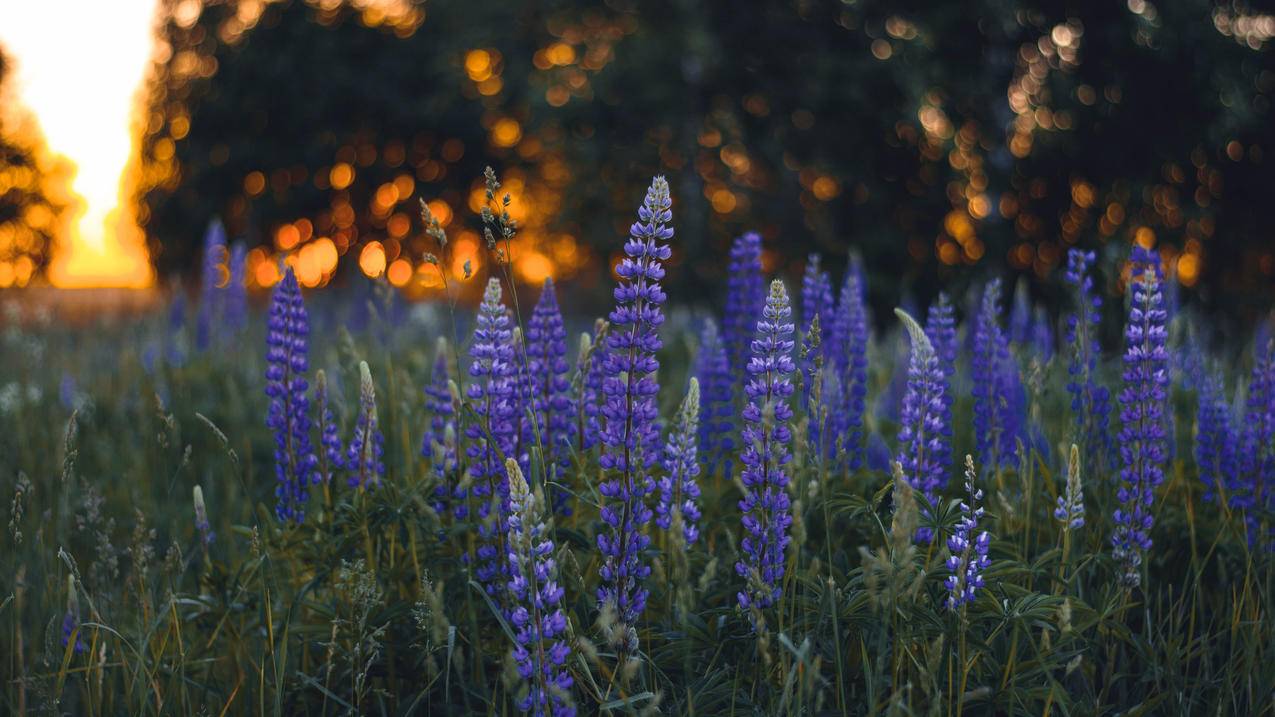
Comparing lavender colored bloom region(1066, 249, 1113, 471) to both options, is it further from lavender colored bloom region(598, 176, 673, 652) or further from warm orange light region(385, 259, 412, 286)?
warm orange light region(385, 259, 412, 286)

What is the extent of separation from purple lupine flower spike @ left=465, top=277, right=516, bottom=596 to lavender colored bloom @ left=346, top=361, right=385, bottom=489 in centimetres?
28

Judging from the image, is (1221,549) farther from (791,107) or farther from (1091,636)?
(791,107)

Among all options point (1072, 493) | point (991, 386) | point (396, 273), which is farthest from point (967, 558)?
point (396, 273)

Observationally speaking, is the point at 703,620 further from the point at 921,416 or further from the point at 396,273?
the point at 396,273

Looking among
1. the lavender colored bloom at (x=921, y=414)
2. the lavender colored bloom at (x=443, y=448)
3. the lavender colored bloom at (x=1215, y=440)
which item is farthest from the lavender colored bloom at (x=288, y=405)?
the lavender colored bloom at (x=1215, y=440)

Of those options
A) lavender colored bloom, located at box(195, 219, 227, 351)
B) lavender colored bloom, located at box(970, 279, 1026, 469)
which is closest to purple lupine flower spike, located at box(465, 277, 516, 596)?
lavender colored bloom, located at box(970, 279, 1026, 469)

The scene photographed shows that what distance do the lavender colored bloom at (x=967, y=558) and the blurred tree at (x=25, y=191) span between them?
133 feet

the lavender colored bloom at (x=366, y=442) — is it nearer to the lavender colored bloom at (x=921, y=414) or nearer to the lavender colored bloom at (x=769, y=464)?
the lavender colored bloom at (x=769, y=464)

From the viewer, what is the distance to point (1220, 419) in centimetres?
326

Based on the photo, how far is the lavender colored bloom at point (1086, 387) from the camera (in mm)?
3186

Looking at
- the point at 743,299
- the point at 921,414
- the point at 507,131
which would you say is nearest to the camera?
the point at 921,414

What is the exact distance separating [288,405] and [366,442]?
51cm

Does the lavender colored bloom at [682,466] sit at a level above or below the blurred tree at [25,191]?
below

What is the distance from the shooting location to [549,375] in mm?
3021
